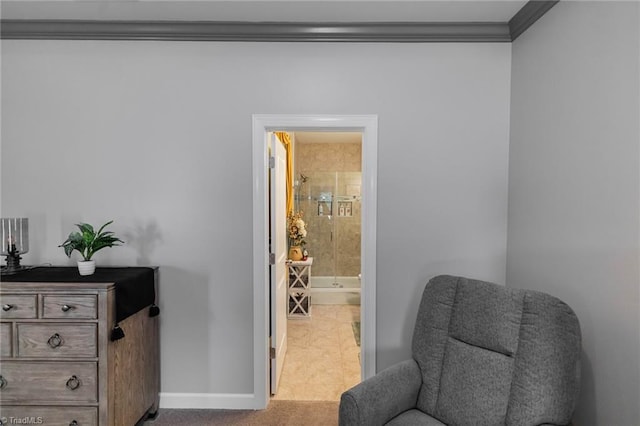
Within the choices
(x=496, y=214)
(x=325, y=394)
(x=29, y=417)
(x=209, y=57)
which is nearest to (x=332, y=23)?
(x=209, y=57)

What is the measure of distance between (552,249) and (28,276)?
9.76ft

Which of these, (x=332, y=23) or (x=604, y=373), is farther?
(x=332, y=23)

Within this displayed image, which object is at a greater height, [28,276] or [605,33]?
[605,33]

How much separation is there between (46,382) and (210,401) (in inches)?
39.7

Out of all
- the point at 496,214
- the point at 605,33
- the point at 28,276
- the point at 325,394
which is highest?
the point at 605,33

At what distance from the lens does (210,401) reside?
2.59m

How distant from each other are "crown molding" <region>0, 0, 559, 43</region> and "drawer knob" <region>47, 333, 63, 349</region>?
191 cm

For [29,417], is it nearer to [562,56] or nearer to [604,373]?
[604,373]

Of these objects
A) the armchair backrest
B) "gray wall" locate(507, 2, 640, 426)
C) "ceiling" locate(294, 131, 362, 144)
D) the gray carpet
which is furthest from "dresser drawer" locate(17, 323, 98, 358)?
"ceiling" locate(294, 131, 362, 144)

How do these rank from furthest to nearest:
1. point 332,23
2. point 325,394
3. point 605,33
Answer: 1. point 325,394
2. point 332,23
3. point 605,33

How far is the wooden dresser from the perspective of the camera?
6.47 ft

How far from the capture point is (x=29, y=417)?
6.63 feet

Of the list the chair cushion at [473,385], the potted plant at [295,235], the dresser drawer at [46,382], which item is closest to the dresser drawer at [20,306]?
the dresser drawer at [46,382]

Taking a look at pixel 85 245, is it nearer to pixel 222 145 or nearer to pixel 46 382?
pixel 46 382
